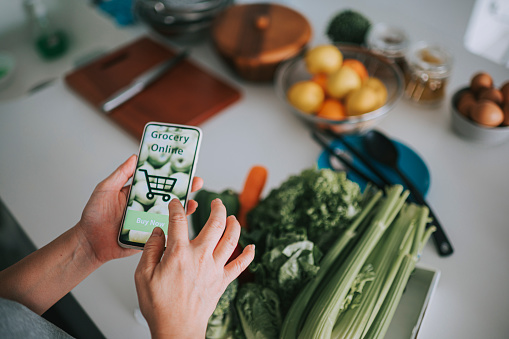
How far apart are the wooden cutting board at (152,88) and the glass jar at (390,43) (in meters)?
0.40

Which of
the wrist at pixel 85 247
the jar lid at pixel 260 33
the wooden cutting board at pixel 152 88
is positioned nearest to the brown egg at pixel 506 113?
the jar lid at pixel 260 33

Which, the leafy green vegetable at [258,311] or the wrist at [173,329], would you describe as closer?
the wrist at [173,329]

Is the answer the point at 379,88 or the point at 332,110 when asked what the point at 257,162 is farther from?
the point at 379,88

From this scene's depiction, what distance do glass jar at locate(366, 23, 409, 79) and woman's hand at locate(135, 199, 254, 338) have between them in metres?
0.78

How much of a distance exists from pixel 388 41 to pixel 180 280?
0.89 metres

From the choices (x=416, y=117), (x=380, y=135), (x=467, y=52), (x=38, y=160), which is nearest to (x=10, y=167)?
(x=38, y=160)

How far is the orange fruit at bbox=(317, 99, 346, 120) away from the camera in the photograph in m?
0.95

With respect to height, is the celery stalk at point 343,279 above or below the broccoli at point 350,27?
below

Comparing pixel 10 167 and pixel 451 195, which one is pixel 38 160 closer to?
pixel 10 167

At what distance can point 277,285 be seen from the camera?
65cm

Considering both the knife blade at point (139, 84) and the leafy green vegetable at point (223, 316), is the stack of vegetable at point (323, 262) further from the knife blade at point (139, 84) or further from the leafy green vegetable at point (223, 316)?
the knife blade at point (139, 84)

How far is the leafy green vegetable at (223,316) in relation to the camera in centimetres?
62

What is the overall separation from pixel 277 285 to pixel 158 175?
0.26 m

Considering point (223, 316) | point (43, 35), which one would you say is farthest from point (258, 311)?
point (43, 35)
